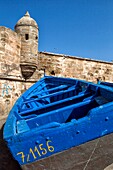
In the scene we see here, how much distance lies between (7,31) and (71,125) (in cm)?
694

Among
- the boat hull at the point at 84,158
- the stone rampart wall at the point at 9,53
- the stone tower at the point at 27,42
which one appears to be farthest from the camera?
the stone tower at the point at 27,42

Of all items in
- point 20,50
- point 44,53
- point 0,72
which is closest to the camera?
point 0,72

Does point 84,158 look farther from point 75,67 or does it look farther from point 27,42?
point 75,67

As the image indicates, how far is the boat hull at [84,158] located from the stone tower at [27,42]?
23.6 feet

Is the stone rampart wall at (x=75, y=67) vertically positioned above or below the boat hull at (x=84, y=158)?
above

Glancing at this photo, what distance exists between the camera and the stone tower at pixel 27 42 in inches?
354

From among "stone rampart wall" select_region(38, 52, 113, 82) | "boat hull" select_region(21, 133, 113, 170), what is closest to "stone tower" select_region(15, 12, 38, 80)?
"stone rampart wall" select_region(38, 52, 113, 82)

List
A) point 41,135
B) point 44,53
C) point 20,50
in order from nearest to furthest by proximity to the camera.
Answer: point 41,135, point 20,50, point 44,53

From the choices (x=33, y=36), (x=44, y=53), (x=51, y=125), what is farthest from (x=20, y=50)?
(x=51, y=125)

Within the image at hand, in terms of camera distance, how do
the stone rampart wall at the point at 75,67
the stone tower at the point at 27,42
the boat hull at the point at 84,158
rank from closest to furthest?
the boat hull at the point at 84,158 → the stone tower at the point at 27,42 → the stone rampart wall at the point at 75,67

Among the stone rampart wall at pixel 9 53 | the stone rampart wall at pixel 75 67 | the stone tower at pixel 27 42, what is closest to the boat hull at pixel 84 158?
the stone rampart wall at pixel 9 53

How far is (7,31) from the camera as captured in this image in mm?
8016

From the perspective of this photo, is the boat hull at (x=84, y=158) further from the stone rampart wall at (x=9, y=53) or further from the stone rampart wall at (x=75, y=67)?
the stone rampart wall at (x=75, y=67)

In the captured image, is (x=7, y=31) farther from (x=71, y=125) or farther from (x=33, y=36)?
(x=71, y=125)
